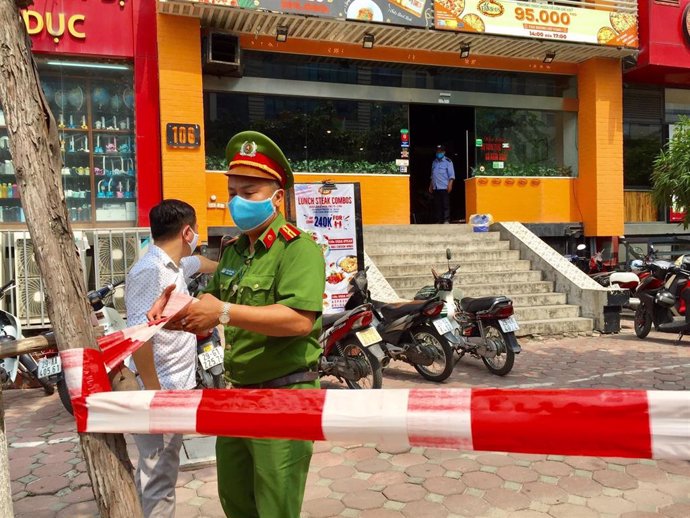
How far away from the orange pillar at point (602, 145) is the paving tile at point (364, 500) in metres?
11.0

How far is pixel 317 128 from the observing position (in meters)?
11.6

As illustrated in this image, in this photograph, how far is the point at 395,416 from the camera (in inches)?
60.9

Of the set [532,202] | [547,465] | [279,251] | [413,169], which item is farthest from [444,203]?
[279,251]

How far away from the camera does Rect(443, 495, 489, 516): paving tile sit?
3174 mm

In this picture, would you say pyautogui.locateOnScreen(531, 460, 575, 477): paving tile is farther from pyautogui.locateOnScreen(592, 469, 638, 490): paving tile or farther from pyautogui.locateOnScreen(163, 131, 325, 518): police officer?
pyautogui.locateOnScreen(163, 131, 325, 518): police officer

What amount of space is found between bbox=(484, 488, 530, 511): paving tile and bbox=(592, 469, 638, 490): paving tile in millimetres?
594

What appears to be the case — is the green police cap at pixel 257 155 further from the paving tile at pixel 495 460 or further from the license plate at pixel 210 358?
the license plate at pixel 210 358

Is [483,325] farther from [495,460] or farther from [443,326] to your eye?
[495,460]

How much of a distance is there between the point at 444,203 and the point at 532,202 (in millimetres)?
2037

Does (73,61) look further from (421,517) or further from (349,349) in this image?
(421,517)

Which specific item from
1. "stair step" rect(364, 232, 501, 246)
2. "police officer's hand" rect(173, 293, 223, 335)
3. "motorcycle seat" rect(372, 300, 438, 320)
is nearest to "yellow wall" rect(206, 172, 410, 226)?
"stair step" rect(364, 232, 501, 246)

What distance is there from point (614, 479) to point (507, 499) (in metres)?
0.79

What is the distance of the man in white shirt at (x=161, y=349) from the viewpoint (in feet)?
8.41

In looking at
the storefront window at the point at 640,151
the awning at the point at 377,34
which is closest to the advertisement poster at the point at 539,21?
the awning at the point at 377,34
